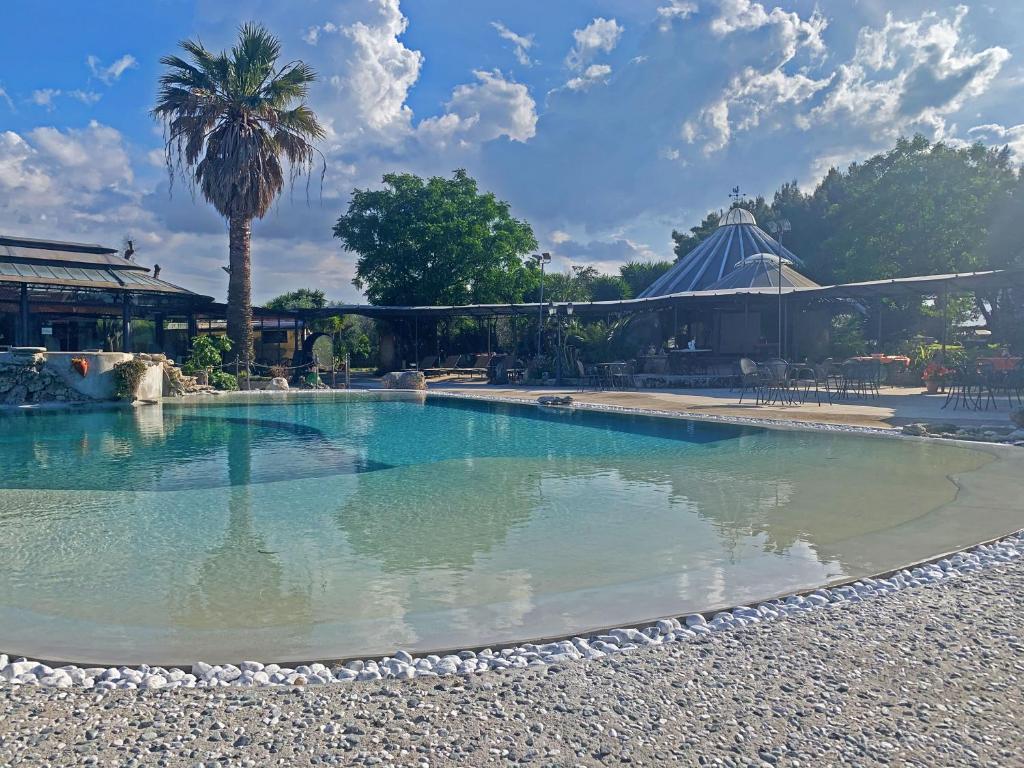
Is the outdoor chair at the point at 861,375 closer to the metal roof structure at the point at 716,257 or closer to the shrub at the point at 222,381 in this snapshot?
the metal roof structure at the point at 716,257

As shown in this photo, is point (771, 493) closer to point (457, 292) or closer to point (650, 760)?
point (650, 760)

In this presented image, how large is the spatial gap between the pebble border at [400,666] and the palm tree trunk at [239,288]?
19.4m

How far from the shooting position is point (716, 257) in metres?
33.5

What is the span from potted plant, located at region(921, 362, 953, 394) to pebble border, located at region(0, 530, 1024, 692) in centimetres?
1440

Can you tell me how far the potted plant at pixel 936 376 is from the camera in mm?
15508

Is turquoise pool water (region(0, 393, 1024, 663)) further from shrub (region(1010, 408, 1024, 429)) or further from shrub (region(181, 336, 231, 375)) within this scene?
shrub (region(181, 336, 231, 375))

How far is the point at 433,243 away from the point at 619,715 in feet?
97.2

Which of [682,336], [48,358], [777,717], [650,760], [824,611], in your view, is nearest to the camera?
[650,760]

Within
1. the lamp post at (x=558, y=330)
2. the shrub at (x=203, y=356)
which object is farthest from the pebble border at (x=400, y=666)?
the shrub at (x=203, y=356)

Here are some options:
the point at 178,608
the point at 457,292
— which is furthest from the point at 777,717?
the point at 457,292

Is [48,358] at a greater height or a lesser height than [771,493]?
greater

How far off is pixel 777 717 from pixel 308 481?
19.7 ft

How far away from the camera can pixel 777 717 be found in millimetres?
2395

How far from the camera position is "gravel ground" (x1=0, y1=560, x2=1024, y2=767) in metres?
2.18
